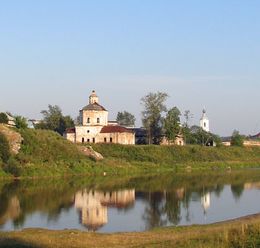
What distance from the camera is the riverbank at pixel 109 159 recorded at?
2205 inches

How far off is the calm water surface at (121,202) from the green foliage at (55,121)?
135 feet

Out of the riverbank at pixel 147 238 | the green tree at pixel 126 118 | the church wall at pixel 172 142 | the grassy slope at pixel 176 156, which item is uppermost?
the green tree at pixel 126 118

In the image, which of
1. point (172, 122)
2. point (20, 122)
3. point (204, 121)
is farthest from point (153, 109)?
point (204, 121)

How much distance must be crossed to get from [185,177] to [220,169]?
55.7 ft

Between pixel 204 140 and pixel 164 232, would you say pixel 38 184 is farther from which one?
pixel 204 140

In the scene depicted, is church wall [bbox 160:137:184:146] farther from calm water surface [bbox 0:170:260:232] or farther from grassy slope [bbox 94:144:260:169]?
calm water surface [bbox 0:170:260:232]

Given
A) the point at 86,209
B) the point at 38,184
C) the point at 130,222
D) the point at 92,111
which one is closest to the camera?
the point at 130,222

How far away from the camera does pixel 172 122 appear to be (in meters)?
83.4

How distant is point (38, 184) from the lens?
158 ft

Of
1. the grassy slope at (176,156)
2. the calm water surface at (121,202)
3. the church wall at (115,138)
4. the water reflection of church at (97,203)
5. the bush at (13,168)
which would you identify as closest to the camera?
the calm water surface at (121,202)

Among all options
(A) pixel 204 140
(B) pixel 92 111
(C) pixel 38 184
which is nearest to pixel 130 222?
(C) pixel 38 184

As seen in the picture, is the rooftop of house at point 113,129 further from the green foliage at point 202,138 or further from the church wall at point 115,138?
the green foliage at point 202,138

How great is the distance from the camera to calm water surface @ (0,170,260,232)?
28.7 meters

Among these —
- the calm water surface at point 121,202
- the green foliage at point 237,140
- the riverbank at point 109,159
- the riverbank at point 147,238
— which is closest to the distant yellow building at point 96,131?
the riverbank at point 109,159
